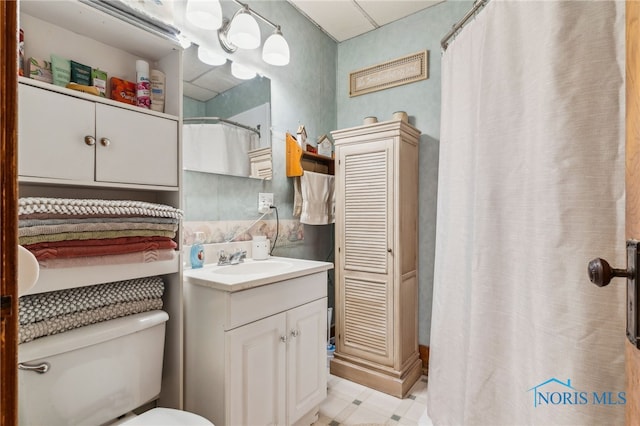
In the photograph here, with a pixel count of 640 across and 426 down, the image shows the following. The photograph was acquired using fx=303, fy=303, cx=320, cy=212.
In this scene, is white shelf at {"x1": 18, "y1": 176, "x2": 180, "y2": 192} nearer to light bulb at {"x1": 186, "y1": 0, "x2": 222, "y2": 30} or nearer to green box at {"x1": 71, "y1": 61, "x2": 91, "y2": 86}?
green box at {"x1": 71, "y1": 61, "x2": 91, "y2": 86}

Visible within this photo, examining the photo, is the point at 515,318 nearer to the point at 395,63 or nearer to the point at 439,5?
the point at 395,63

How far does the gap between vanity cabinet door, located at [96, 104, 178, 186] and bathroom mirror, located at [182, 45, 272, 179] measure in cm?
40

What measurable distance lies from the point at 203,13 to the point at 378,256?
174 centimetres

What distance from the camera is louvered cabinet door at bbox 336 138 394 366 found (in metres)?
2.04

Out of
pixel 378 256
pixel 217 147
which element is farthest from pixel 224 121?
pixel 378 256

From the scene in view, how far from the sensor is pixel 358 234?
7.09 ft

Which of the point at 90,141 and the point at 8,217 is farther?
the point at 90,141

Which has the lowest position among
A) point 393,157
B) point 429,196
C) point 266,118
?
point 429,196

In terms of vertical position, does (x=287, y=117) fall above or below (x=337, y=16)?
below

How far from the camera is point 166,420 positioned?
1.02 metres

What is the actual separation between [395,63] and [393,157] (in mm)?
948

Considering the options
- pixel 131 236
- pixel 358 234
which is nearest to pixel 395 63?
pixel 358 234

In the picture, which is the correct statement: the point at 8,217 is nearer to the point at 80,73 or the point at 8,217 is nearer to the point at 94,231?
the point at 94,231

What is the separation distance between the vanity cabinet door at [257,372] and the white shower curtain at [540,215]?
79 centimetres
